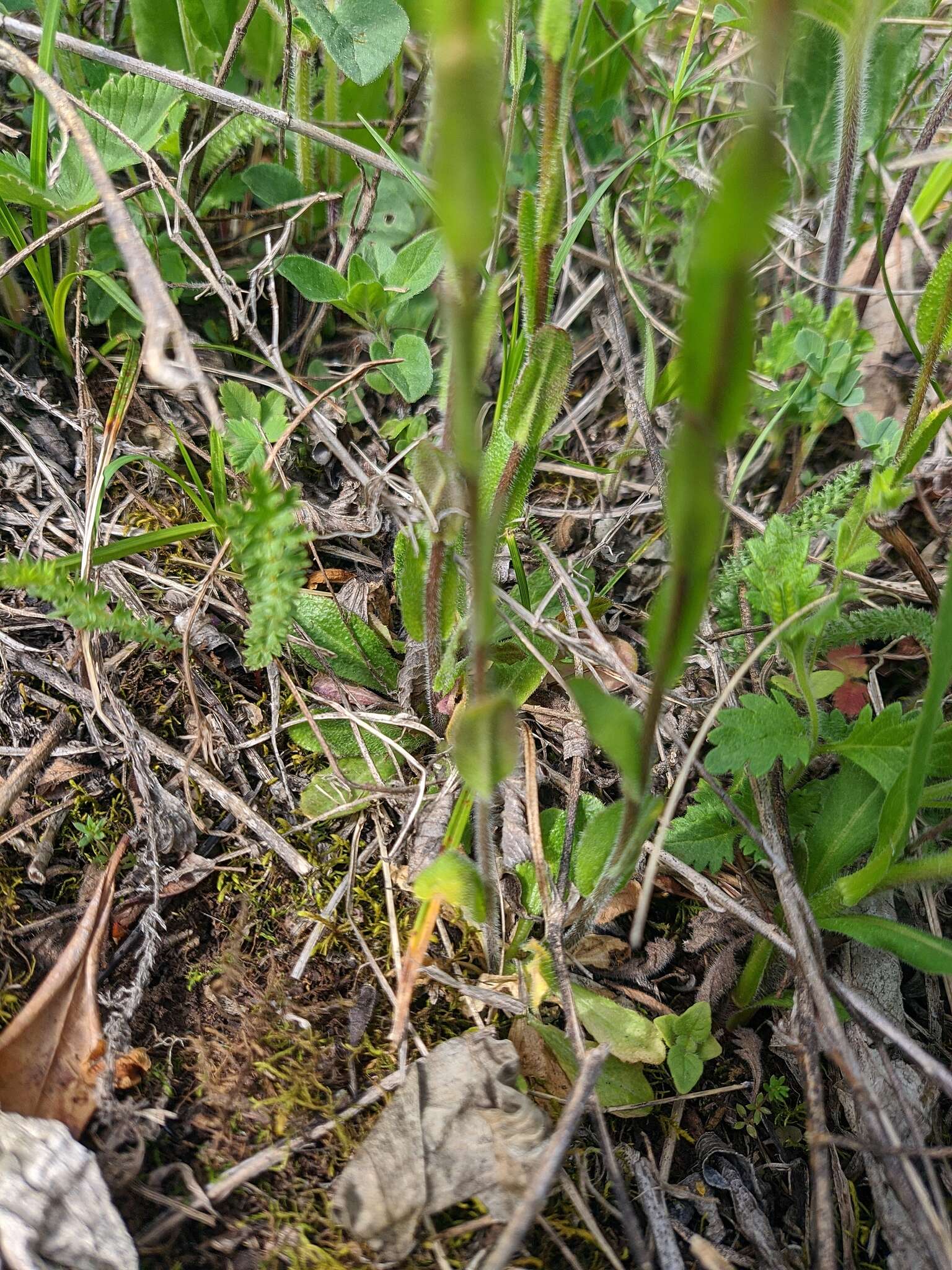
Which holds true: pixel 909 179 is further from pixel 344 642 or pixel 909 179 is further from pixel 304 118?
pixel 344 642

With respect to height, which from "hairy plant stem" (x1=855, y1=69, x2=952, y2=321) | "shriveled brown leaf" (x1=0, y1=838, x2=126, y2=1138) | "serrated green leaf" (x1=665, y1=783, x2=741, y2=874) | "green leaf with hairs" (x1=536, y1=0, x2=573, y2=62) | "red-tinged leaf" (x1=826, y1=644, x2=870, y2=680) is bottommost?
"shriveled brown leaf" (x1=0, y1=838, x2=126, y2=1138)

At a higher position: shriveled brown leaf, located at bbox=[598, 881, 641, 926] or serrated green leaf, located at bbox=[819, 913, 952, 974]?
serrated green leaf, located at bbox=[819, 913, 952, 974]

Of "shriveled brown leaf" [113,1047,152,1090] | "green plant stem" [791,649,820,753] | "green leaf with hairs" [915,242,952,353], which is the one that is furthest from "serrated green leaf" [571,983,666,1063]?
"green leaf with hairs" [915,242,952,353]

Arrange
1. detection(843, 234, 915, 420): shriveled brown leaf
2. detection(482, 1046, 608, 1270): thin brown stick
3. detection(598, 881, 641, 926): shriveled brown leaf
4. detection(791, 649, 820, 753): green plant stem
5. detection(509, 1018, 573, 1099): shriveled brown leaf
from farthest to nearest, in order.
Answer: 1. detection(843, 234, 915, 420): shriveled brown leaf
2. detection(598, 881, 641, 926): shriveled brown leaf
3. detection(791, 649, 820, 753): green plant stem
4. detection(509, 1018, 573, 1099): shriveled brown leaf
5. detection(482, 1046, 608, 1270): thin brown stick

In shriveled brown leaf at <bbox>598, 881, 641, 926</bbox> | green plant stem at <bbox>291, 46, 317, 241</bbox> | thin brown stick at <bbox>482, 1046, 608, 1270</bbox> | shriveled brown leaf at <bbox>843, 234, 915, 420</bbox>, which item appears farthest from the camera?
shriveled brown leaf at <bbox>843, 234, 915, 420</bbox>

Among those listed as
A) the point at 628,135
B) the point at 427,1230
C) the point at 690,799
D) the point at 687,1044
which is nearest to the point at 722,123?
the point at 628,135

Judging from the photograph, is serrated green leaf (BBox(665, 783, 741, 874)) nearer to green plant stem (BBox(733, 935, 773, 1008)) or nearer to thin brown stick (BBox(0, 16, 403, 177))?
green plant stem (BBox(733, 935, 773, 1008))
